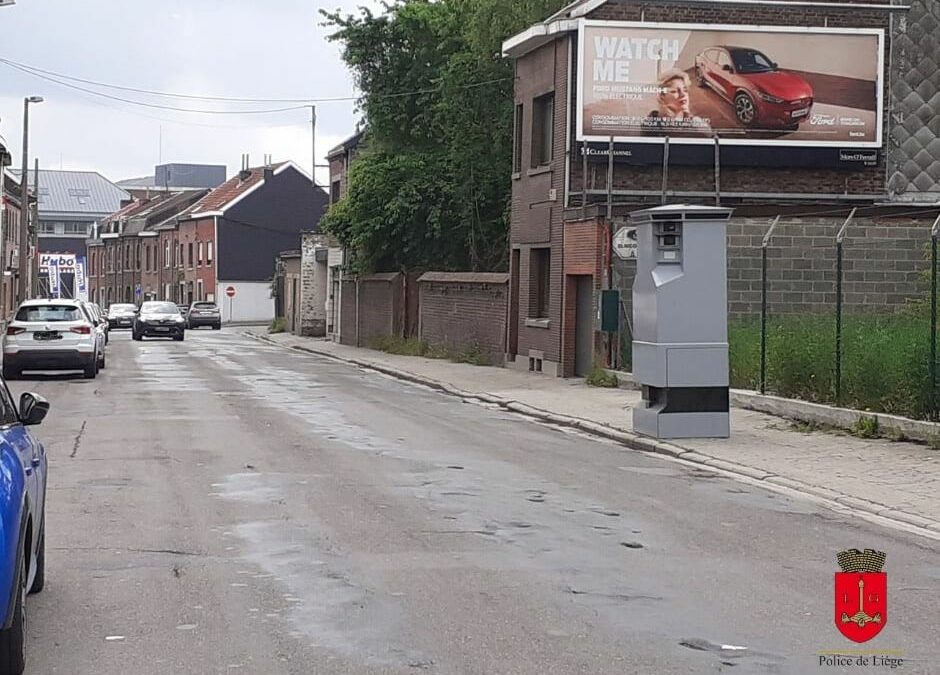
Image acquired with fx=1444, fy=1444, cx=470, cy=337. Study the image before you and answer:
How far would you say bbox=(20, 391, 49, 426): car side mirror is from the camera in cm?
755

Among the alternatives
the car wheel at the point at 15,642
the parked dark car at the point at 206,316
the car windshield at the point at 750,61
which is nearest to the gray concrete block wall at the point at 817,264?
the car windshield at the point at 750,61

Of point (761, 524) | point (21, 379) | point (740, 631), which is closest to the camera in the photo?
point (740, 631)

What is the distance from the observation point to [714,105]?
2881 centimetres

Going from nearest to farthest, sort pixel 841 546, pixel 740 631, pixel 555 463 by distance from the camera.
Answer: pixel 740 631 → pixel 841 546 → pixel 555 463

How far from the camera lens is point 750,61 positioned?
2905cm

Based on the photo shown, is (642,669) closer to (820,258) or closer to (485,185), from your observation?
(820,258)

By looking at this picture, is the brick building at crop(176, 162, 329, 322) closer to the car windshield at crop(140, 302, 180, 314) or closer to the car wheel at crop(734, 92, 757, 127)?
the car windshield at crop(140, 302, 180, 314)

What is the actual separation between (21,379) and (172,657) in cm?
2274

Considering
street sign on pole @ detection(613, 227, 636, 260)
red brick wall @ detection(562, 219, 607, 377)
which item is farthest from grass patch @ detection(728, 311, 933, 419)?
red brick wall @ detection(562, 219, 607, 377)

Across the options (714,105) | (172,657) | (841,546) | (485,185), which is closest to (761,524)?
(841,546)

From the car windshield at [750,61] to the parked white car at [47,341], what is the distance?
45.5 ft

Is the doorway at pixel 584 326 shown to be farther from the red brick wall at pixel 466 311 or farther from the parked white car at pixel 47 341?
the parked white car at pixel 47 341

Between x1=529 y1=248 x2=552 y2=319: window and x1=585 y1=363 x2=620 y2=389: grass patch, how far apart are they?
4.72m

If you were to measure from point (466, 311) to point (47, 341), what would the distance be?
10.9m
